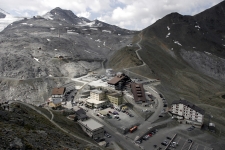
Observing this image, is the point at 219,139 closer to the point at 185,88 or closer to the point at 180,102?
the point at 180,102

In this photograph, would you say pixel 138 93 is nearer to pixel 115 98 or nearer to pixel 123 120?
pixel 115 98

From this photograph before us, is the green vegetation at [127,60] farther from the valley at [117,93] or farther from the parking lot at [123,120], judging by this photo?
the parking lot at [123,120]

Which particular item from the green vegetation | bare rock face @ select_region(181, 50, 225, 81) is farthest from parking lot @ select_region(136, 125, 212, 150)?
bare rock face @ select_region(181, 50, 225, 81)

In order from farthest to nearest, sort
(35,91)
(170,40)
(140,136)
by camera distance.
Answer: (170,40), (35,91), (140,136)

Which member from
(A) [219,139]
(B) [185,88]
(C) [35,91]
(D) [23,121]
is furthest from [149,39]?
(D) [23,121]

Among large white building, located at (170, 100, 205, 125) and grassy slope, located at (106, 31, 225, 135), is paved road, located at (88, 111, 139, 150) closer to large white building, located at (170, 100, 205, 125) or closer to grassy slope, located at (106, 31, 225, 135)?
large white building, located at (170, 100, 205, 125)

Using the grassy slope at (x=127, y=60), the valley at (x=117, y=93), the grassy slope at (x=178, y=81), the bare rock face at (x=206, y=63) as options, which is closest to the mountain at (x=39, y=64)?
the valley at (x=117, y=93)
